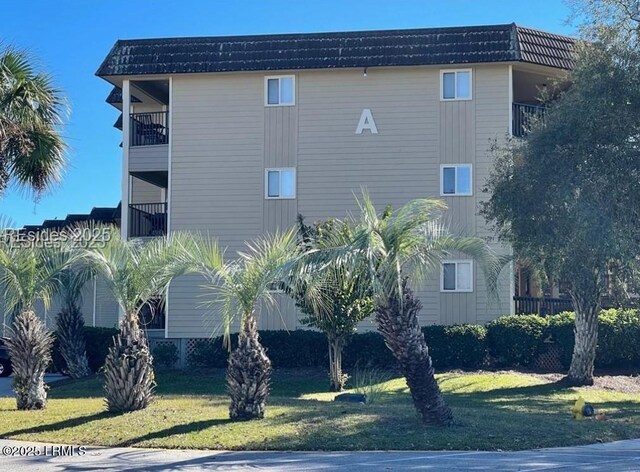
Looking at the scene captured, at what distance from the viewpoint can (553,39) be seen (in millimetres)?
25734

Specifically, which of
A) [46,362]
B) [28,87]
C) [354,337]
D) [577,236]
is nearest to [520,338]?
[354,337]

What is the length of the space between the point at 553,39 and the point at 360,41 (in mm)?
6016

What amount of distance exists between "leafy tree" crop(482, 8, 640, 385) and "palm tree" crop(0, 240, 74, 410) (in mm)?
9650

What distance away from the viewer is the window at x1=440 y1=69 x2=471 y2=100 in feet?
83.9

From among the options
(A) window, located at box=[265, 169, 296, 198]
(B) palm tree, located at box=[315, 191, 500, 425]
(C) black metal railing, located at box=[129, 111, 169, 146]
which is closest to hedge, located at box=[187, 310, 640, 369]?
(A) window, located at box=[265, 169, 296, 198]

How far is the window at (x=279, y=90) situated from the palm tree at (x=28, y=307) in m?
11.6

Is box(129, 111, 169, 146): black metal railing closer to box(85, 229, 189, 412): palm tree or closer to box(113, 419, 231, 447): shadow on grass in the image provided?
box(85, 229, 189, 412): palm tree

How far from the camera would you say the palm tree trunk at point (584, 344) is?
805 inches

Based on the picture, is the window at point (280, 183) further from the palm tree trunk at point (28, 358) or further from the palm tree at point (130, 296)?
the palm tree at point (130, 296)

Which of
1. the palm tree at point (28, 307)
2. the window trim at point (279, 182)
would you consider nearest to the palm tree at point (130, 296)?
the palm tree at point (28, 307)

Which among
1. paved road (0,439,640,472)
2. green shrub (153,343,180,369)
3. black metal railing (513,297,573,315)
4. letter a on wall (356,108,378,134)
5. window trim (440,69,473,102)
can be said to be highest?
window trim (440,69,473,102)

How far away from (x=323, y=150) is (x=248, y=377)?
1348cm

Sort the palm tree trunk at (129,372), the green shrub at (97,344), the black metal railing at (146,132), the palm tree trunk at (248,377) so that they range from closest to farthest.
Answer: the palm tree trunk at (248,377)
the palm tree trunk at (129,372)
the green shrub at (97,344)
the black metal railing at (146,132)

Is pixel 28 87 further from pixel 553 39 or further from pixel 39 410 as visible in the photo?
pixel 553 39
